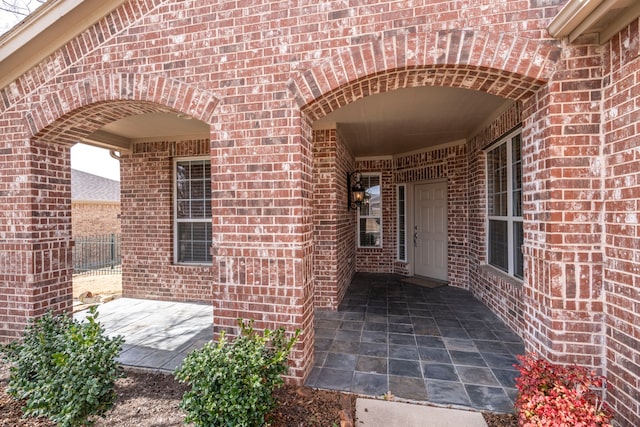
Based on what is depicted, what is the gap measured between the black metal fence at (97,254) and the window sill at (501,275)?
35.3 ft

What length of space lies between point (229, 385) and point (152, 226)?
14.9 ft

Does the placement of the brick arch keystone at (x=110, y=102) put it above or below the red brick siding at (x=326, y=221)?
above

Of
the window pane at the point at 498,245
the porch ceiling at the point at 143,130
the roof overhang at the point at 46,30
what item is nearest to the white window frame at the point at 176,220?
the porch ceiling at the point at 143,130

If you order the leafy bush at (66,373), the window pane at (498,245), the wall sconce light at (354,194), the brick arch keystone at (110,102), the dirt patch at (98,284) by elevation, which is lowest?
the dirt patch at (98,284)

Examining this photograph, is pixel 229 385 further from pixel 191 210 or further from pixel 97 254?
pixel 97 254

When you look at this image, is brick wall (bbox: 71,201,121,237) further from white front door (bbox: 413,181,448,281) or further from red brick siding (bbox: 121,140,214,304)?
white front door (bbox: 413,181,448,281)

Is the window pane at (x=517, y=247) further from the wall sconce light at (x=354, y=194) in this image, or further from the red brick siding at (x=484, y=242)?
the wall sconce light at (x=354, y=194)

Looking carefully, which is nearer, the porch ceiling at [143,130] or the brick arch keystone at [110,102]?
the brick arch keystone at [110,102]

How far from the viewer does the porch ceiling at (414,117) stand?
3684 mm

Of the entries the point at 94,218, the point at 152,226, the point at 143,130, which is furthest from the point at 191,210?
the point at 94,218

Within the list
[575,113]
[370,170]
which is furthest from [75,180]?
[575,113]

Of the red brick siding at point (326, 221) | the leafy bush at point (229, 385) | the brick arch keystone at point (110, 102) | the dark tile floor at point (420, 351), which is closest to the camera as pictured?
the leafy bush at point (229, 385)

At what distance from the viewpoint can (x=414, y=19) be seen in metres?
2.38

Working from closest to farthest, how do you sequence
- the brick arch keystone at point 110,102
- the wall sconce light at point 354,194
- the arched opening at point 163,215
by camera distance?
1. the brick arch keystone at point 110,102
2. the arched opening at point 163,215
3. the wall sconce light at point 354,194
